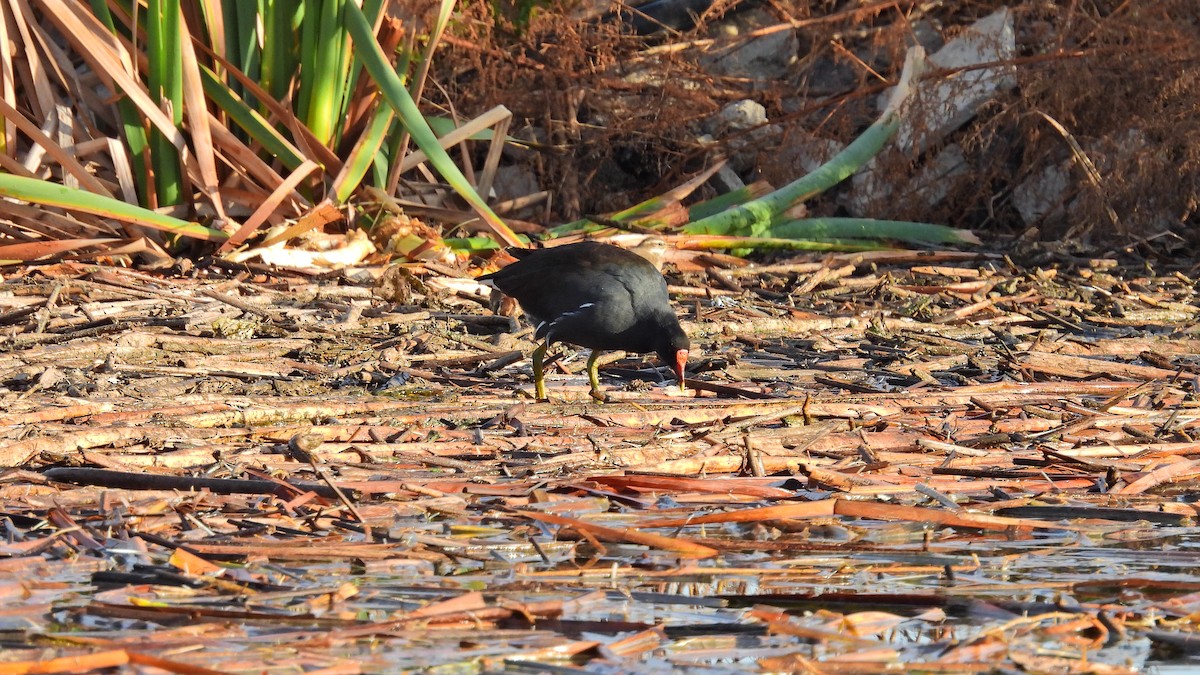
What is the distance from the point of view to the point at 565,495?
3604 millimetres

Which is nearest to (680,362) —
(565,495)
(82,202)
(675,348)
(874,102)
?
(675,348)

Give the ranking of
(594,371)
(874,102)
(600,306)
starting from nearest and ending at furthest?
1. (600,306)
2. (594,371)
3. (874,102)

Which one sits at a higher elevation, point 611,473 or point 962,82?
point 962,82

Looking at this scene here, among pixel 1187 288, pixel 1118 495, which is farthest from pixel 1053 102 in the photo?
pixel 1118 495

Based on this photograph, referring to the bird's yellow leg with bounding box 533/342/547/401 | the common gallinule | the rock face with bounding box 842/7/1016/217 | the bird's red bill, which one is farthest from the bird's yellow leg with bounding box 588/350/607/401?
the rock face with bounding box 842/7/1016/217

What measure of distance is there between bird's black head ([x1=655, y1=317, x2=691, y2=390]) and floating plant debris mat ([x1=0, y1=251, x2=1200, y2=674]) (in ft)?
0.32

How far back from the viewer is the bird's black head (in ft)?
17.2

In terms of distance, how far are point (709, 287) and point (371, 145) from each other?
1.87 metres

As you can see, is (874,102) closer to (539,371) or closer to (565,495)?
(539,371)

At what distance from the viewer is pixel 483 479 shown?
370 cm

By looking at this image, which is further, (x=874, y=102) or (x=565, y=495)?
(x=874, y=102)

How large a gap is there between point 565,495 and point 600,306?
1858 mm

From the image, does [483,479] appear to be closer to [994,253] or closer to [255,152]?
[255,152]

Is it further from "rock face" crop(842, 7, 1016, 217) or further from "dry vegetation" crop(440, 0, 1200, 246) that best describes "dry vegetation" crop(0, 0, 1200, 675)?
"rock face" crop(842, 7, 1016, 217)
